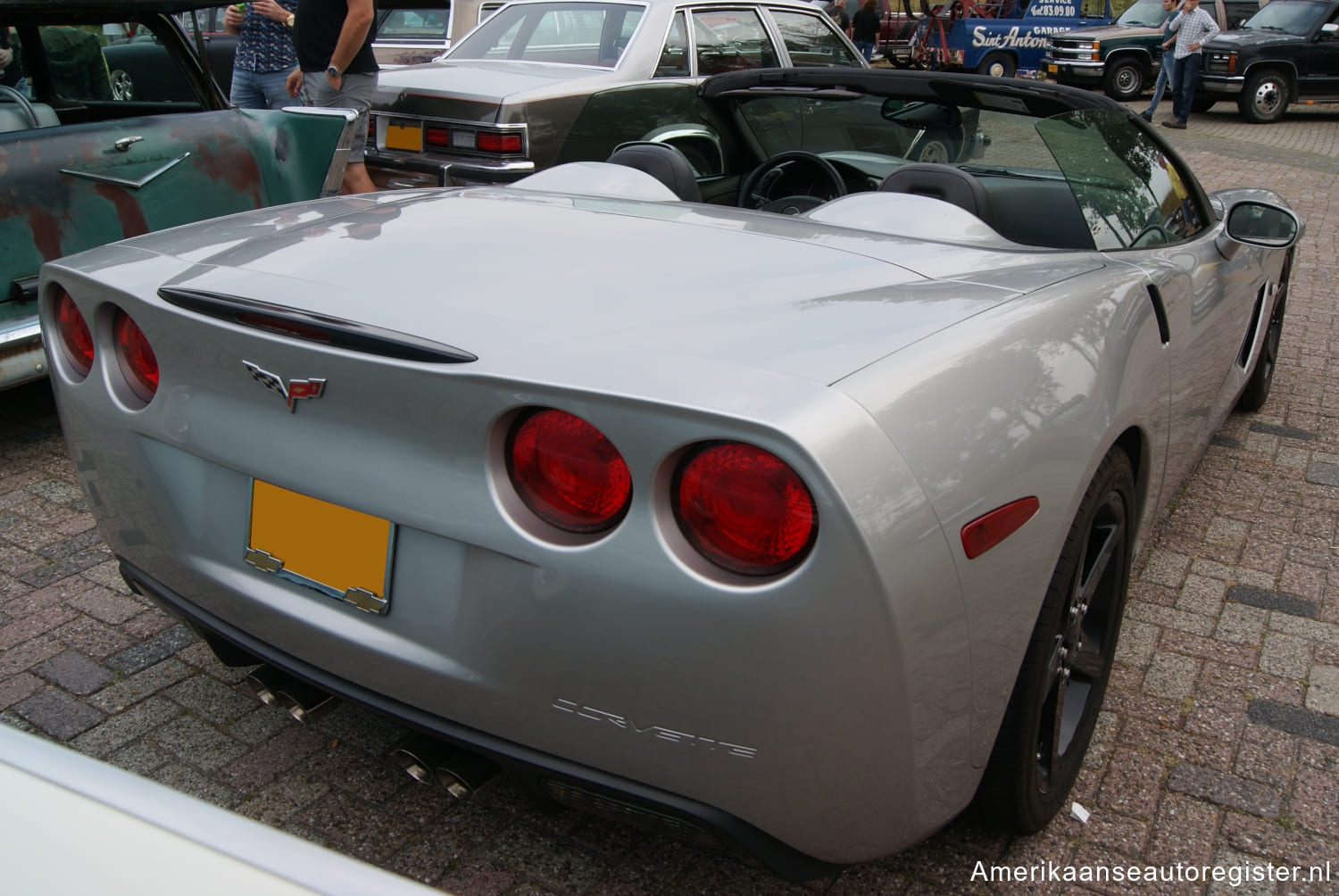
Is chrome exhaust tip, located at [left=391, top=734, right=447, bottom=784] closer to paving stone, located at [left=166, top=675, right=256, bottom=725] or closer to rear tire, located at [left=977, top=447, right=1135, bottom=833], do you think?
paving stone, located at [left=166, top=675, right=256, bottom=725]

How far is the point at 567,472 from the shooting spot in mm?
1530

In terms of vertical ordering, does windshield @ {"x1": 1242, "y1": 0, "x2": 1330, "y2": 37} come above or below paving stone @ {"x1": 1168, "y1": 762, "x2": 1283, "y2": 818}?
above

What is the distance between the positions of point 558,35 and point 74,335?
18.5 ft

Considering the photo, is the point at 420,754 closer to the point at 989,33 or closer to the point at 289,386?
the point at 289,386

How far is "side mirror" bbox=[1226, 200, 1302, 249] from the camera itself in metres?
2.89

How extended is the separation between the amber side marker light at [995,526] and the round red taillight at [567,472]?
1.54ft

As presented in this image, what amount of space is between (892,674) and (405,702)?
2.49 ft

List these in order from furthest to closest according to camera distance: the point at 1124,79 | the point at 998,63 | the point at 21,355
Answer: the point at 998,63 → the point at 1124,79 → the point at 21,355

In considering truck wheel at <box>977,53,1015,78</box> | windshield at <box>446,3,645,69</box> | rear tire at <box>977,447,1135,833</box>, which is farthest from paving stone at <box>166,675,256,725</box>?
truck wheel at <box>977,53,1015,78</box>

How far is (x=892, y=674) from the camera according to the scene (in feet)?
4.68

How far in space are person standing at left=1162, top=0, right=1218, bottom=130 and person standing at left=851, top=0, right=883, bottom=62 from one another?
6.10 metres

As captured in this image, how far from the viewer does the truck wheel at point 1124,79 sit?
59.9ft

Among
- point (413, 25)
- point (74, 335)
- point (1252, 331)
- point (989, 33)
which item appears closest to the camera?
point (74, 335)

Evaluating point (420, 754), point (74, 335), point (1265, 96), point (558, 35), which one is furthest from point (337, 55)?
point (1265, 96)
